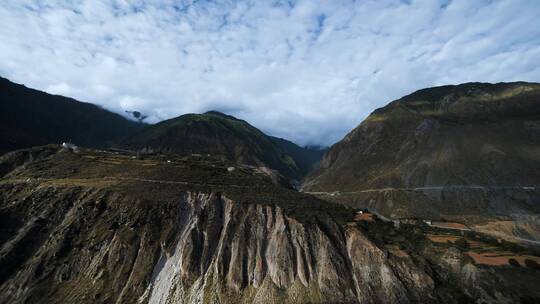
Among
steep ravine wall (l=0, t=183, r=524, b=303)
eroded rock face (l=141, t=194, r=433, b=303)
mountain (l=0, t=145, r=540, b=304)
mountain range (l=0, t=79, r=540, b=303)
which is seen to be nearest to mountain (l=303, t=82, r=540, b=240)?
mountain range (l=0, t=79, r=540, b=303)

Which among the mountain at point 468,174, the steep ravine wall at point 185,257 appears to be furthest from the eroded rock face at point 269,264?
the mountain at point 468,174

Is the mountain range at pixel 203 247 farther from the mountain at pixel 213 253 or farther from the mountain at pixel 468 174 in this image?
the mountain at pixel 468 174

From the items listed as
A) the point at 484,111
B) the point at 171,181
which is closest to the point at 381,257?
the point at 171,181

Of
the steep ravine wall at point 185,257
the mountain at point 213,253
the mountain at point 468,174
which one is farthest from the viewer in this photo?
the mountain at point 468,174

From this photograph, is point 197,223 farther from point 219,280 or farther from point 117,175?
point 117,175

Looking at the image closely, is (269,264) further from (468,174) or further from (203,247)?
(468,174)

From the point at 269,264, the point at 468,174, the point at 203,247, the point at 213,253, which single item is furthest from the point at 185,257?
the point at 468,174

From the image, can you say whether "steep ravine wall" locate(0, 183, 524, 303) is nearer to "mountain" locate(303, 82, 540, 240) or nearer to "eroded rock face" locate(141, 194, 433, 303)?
"eroded rock face" locate(141, 194, 433, 303)

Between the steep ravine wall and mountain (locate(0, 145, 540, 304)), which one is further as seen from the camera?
the steep ravine wall
